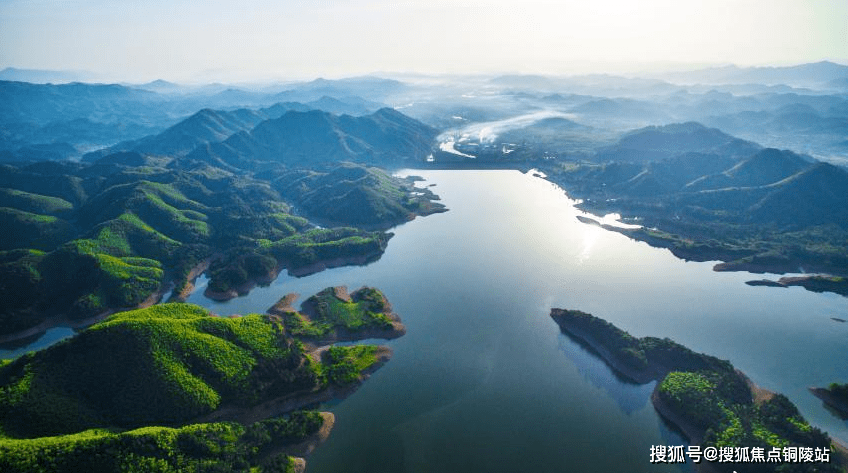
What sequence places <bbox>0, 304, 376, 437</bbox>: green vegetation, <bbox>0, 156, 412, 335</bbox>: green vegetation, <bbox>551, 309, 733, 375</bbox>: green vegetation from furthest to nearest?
<bbox>0, 156, 412, 335</bbox>: green vegetation → <bbox>551, 309, 733, 375</bbox>: green vegetation → <bbox>0, 304, 376, 437</bbox>: green vegetation

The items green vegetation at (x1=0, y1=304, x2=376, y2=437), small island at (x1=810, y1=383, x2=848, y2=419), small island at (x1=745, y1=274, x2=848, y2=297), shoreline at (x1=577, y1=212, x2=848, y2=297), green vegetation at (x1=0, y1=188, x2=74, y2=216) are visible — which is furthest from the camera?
green vegetation at (x1=0, y1=188, x2=74, y2=216)

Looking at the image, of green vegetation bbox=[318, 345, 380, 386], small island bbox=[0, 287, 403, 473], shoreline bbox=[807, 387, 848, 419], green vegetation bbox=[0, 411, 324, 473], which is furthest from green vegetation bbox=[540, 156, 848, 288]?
green vegetation bbox=[0, 411, 324, 473]

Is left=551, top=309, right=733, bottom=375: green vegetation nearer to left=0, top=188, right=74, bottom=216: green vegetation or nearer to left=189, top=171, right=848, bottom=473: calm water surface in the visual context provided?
left=189, top=171, right=848, bottom=473: calm water surface

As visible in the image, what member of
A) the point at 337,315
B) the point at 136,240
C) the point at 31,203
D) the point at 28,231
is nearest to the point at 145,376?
the point at 337,315

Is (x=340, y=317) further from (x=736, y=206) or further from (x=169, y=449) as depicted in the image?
(x=736, y=206)

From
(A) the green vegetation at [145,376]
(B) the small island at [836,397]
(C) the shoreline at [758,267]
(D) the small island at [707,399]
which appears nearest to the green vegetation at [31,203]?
(A) the green vegetation at [145,376]
